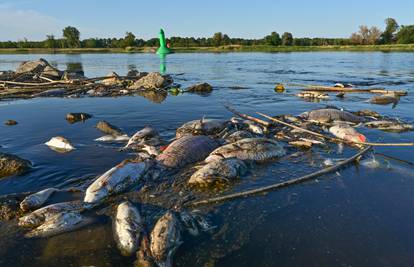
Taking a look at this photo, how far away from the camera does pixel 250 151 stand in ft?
25.7

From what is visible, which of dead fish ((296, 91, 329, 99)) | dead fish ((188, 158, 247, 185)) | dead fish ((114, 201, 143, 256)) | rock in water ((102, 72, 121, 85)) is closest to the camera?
dead fish ((114, 201, 143, 256))

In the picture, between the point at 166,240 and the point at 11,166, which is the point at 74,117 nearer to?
the point at 11,166

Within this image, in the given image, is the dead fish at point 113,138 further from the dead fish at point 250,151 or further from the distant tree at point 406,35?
the distant tree at point 406,35

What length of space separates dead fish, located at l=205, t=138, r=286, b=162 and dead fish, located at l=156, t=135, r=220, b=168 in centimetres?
42

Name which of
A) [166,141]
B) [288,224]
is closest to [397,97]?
[166,141]

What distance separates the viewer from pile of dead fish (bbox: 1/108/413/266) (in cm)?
480

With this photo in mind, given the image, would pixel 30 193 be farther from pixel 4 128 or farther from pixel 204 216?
pixel 4 128

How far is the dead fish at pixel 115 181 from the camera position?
19.8ft

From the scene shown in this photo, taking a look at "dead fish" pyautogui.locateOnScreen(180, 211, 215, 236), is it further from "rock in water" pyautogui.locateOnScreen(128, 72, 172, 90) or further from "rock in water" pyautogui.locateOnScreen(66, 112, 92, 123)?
"rock in water" pyautogui.locateOnScreen(128, 72, 172, 90)

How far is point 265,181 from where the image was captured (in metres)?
6.82

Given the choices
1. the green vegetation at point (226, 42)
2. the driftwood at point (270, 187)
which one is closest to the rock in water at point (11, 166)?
the driftwood at point (270, 187)

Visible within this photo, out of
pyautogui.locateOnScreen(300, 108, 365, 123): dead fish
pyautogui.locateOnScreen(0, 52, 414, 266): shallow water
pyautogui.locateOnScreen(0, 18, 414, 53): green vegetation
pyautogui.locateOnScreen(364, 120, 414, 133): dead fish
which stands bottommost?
pyautogui.locateOnScreen(0, 52, 414, 266): shallow water

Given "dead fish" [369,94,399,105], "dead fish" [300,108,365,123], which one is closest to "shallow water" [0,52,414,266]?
"dead fish" [300,108,365,123]

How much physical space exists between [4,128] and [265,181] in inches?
392
